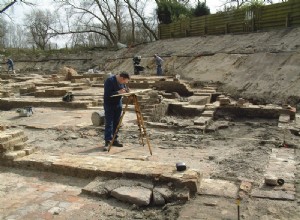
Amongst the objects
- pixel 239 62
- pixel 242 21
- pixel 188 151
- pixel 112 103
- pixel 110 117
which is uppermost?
pixel 242 21

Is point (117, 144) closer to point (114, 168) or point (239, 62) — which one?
point (114, 168)

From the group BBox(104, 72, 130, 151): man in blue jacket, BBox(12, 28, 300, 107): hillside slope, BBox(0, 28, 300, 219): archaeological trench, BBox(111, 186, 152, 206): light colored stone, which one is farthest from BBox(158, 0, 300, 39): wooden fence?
BBox(111, 186, 152, 206): light colored stone

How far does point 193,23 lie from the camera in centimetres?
2647

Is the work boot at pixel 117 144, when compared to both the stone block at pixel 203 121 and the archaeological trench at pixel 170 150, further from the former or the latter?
the stone block at pixel 203 121

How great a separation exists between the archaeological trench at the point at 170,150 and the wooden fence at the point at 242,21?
7.72 m

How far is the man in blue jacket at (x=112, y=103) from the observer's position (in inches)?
258

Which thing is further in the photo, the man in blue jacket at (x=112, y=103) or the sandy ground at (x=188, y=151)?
the man in blue jacket at (x=112, y=103)

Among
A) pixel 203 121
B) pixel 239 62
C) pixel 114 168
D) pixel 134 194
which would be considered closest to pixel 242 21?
pixel 239 62

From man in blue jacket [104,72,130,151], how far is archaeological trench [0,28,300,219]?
349mm

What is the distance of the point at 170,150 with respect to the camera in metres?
6.78

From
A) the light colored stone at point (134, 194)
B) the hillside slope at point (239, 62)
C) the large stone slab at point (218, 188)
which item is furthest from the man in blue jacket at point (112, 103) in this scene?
the hillside slope at point (239, 62)

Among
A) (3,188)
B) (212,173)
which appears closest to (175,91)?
(212,173)

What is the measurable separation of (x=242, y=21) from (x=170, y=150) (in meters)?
17.9

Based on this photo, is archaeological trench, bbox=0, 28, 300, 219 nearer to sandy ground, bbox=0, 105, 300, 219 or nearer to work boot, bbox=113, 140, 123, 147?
sandy ground, bbox=0, 105, 300, 219
